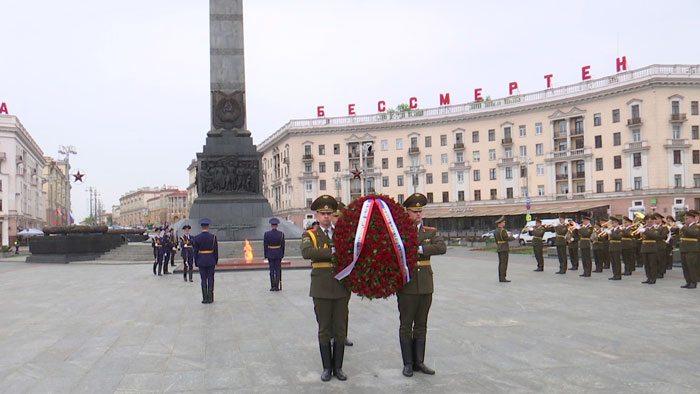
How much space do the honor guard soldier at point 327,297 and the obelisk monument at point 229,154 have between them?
68.0ft

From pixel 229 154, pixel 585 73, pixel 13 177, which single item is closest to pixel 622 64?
pixel 585 73

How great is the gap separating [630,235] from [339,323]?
12451 mm

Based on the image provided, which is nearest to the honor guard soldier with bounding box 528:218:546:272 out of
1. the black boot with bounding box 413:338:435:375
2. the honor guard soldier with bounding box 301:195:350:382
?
the black boot with bounding box 413:338:435:375

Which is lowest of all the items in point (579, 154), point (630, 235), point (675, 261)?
point (675, 261)

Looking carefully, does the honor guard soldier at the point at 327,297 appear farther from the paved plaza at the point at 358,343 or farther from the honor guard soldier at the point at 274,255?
the honor guard soldier at the point at 274,255

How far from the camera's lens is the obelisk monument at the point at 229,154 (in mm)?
27156

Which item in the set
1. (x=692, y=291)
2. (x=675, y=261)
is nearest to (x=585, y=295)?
(x=692, y=291)

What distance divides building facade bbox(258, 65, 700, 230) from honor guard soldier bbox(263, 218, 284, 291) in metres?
31.0

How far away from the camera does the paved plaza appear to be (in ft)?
17.5

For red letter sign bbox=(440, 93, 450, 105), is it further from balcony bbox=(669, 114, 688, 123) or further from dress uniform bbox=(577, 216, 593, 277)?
dress uniform bbox=(577, 216, 593, 277)

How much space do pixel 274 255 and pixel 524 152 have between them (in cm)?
5414

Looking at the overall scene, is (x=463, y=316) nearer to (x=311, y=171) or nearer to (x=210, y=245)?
(x=210, y=245)

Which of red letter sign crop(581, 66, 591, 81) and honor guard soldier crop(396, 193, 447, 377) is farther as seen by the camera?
red letter sign crop(581, 66, 591, 81)

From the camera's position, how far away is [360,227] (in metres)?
5.33
